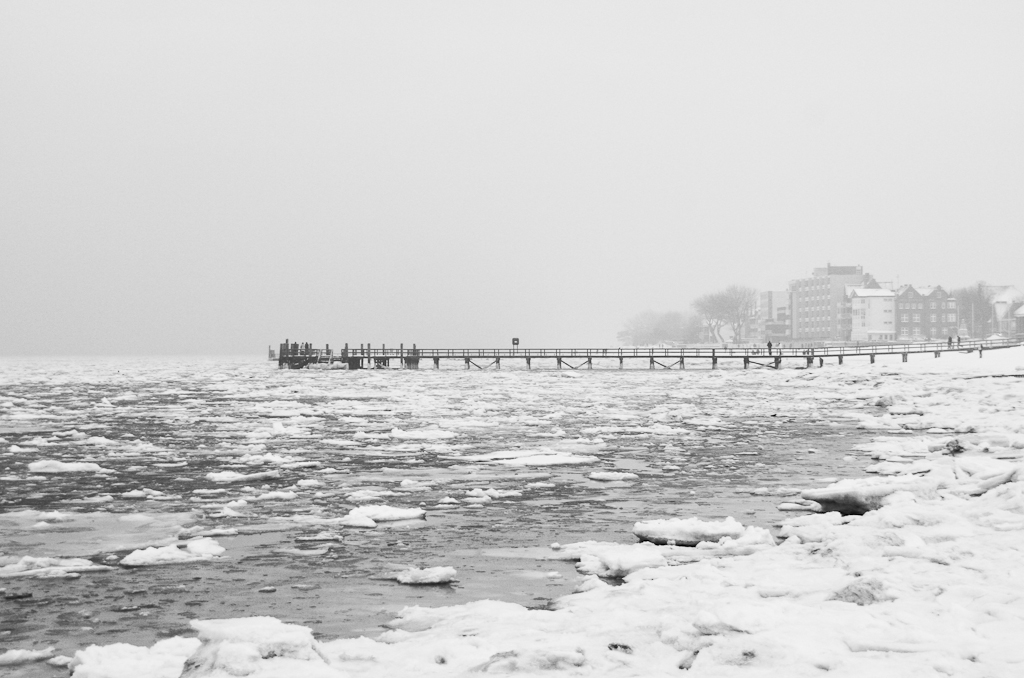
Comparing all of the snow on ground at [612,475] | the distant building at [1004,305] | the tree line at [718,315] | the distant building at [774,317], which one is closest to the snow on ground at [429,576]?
the snow on ground at [612,475]

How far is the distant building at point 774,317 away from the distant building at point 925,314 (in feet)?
84.6

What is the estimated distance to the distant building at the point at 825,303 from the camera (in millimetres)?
159125

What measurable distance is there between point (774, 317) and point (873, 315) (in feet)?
118

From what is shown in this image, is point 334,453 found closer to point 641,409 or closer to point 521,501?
point 521,501

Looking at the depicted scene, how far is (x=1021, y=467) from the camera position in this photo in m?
12.1

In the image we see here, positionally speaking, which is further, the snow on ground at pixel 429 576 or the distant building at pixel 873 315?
the distant building at pixel 873 315

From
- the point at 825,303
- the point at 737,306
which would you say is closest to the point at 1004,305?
the point at 825,303

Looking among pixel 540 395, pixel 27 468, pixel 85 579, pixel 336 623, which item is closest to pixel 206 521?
pixel 85 579

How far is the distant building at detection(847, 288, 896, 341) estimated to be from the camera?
491 feet

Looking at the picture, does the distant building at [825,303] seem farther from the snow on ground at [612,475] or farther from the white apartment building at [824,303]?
the snow on ground at [612,475]

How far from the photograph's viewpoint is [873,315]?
151 m

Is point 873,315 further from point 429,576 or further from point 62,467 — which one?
point 429,576

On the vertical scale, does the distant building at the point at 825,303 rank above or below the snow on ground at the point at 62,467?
above

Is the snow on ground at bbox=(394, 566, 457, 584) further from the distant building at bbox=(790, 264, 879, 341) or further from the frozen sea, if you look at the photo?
the distant building at bbox=(790, 264, 879, 341)
